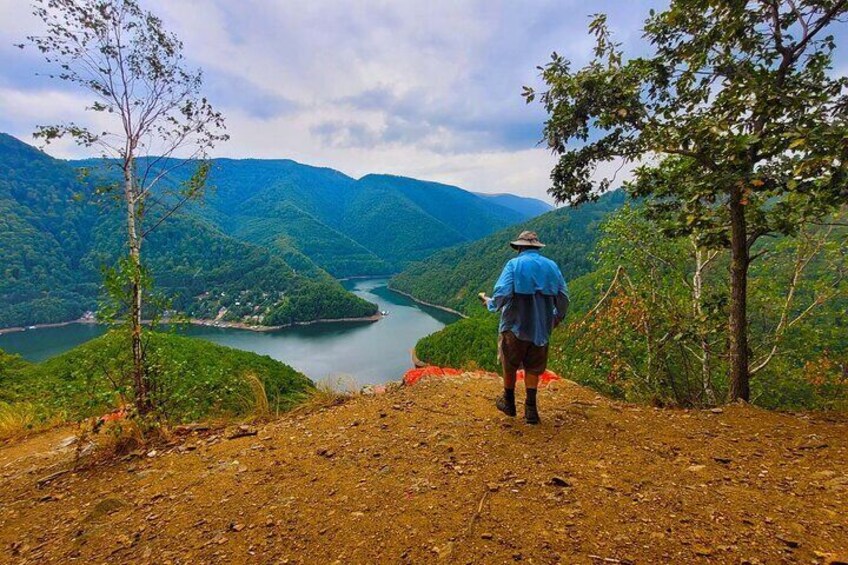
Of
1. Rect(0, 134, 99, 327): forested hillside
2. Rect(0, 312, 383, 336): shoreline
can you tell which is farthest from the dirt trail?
Rect(0, 134, 99, 327): forested hillside

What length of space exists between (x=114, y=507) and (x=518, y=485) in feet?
9.94

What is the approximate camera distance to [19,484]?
3717 mm

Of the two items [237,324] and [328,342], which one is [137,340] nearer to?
[328,342]

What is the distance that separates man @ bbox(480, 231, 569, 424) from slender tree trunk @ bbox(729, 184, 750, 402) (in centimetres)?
169

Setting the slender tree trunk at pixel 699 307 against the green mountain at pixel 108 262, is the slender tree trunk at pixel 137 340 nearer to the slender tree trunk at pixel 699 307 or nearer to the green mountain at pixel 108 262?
the slender tree trunk at pixel 699 307

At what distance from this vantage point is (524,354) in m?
4.24

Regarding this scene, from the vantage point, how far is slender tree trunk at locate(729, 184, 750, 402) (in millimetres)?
3947

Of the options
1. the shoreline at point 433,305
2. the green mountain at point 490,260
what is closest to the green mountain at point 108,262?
the shoreline at point 433,305

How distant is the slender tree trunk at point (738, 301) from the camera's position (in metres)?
3.95

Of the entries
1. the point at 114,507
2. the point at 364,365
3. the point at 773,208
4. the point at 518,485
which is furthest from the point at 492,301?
the point at 364,365

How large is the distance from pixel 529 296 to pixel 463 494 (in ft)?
6.61

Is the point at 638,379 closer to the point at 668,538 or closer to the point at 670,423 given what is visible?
the point at 670,423

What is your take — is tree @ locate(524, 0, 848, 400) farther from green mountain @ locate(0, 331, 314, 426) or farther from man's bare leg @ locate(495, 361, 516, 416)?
green mountain @ locate(0, 331, 314, 426)

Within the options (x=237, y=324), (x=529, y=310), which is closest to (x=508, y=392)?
(x=529, y=310)
